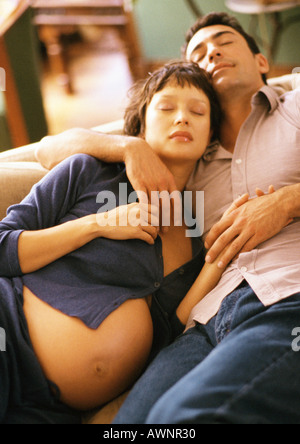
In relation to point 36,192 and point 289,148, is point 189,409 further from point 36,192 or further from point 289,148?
point 289,148

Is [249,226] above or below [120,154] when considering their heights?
below

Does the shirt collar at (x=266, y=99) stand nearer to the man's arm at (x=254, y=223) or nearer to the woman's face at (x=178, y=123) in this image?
the woman's face at (x=178, y=123)

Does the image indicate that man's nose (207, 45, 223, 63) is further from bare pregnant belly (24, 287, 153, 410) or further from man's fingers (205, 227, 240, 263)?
bare pregnant belly (24, 287, 153, 410)

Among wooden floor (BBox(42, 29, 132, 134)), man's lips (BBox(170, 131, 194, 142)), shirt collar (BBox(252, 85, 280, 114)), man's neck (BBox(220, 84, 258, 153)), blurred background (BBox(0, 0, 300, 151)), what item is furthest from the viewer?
wooden floor (BBox(42, 29, 132, 134))

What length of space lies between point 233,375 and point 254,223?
0.41 m

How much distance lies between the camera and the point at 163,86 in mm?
1236

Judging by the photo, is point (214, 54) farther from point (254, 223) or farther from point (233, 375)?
point (233, 375)

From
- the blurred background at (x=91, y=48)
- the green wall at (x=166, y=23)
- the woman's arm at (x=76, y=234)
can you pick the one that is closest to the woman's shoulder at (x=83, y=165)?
the woman's arm at (x=76, y=234)

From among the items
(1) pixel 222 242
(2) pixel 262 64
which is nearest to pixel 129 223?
(1) pixel 222 242

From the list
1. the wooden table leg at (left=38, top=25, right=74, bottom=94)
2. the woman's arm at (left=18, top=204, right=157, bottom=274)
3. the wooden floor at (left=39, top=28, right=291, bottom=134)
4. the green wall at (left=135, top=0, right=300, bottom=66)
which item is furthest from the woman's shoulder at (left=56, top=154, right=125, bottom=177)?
the wooden table leg at (left=38, top=25, right=74, bottom=94)

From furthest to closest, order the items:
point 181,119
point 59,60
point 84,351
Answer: point 59,60, point 181,119, point 84,351

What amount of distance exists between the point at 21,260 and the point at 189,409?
0.50 m

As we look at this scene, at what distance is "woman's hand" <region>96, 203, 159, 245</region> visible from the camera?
103 centimetres

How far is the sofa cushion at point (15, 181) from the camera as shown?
121 centimetres
